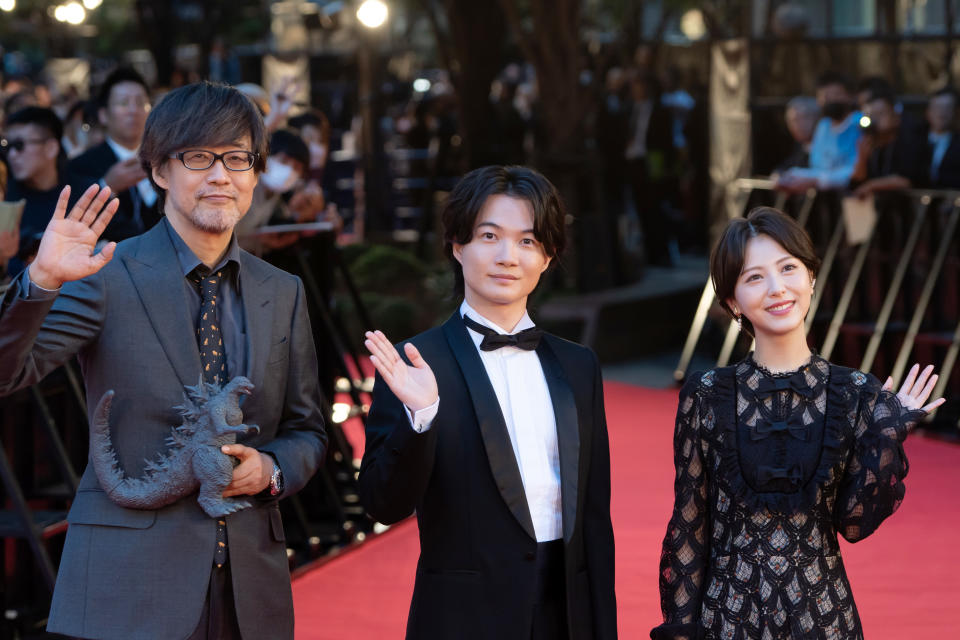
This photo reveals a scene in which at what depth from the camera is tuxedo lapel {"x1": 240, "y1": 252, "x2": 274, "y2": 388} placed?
9.47 ft

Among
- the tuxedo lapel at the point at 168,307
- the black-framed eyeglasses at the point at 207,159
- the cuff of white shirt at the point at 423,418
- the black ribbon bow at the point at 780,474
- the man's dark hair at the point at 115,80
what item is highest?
the man's dark hair at the point at 115,80

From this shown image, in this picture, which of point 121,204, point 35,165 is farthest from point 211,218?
point 35,165

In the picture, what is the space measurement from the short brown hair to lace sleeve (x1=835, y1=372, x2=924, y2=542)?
1.22 feet

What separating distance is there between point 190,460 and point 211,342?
11.0 inches

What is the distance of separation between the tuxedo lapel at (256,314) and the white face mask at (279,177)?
3.30 meters

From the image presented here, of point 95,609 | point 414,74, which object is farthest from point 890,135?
point 414,74

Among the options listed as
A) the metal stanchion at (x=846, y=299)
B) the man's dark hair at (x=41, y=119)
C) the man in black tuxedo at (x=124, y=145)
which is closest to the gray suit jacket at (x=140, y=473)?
the man in black tuxedo at (x=124, y=145)

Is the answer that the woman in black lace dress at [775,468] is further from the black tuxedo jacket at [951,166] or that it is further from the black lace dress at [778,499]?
the black tuxedo jacket at [951,166]

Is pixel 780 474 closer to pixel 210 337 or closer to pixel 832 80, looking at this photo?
pixel 210 337

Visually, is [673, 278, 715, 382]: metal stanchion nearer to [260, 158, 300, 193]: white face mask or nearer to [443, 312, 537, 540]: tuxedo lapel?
[260, 158, 300, 193]: white face mask

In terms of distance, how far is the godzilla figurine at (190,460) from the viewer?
2.72 m

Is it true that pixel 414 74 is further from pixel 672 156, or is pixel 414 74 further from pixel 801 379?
pixel 801 379

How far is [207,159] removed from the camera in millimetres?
2873

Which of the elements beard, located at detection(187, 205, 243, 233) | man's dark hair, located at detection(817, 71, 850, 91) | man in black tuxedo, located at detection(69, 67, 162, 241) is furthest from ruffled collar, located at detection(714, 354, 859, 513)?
man's dark hair, located at detection(817, 71, 850, 91)
